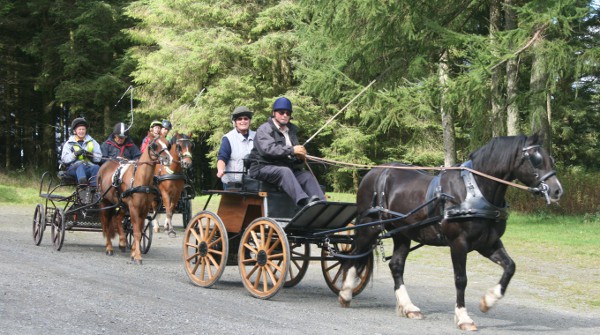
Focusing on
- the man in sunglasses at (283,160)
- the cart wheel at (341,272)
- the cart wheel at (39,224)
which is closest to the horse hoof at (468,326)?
the cart wheel at (341,272)

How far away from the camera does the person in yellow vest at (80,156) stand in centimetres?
1420

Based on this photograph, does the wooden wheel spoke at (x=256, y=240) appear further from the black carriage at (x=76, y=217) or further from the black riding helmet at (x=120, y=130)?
the black riding helmet at (x=120, y=130)

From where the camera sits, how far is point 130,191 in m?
12.5

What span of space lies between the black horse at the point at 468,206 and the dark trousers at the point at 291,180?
884 mm

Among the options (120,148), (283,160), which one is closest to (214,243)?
(283,160)

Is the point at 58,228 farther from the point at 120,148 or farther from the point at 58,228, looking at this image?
the point at 120,148

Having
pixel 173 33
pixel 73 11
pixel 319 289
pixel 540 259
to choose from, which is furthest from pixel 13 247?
pixel 73 11

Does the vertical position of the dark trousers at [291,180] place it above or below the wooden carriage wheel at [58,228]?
above

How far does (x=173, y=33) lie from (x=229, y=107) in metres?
4.93

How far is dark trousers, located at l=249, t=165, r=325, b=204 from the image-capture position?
8.91 meters

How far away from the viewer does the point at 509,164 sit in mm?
7629

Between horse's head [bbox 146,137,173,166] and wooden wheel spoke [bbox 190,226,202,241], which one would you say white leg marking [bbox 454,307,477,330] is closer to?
wooden wheel spoke [bbox 190,226,202,241]

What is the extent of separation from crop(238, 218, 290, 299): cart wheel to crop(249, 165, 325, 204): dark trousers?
428 mm

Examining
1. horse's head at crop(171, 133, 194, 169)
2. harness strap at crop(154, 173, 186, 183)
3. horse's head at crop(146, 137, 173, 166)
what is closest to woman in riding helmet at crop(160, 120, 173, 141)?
harness strap at crop(154, 173, 186, 183)
